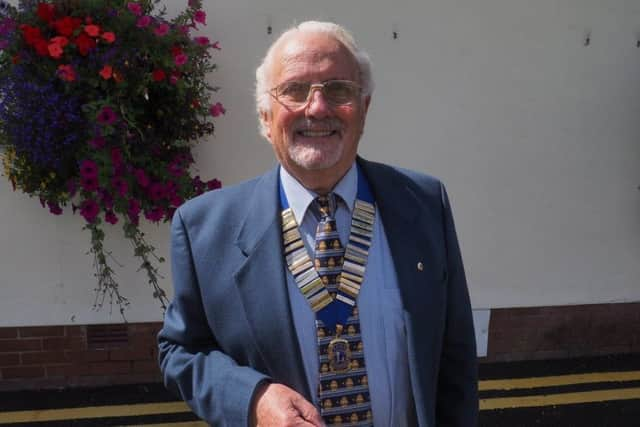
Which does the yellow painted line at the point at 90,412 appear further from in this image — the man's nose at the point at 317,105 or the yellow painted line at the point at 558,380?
the man's nose at the point at 317,105

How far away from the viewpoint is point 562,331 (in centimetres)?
443

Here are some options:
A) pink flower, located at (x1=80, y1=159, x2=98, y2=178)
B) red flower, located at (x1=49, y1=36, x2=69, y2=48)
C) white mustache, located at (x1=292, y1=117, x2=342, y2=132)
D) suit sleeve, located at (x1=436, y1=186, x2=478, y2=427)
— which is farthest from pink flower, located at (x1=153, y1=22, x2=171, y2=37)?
suit sleeve, located at (x1=436, y1=186, x2=478, y2=427)

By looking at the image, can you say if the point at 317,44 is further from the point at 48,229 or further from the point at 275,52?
the point at 48,229

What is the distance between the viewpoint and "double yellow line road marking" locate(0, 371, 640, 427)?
12.1 ft

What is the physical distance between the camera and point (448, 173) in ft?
13.4

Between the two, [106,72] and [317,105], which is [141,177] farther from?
[317,105]

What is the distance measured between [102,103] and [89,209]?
0.64 metres

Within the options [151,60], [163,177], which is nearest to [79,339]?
[163,177]

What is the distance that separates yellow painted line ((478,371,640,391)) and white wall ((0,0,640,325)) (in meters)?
0.56

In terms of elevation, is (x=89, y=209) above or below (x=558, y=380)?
above

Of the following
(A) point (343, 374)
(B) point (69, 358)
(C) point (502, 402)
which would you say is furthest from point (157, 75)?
(C) point (502, 402)

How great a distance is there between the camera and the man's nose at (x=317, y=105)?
5.16 feet

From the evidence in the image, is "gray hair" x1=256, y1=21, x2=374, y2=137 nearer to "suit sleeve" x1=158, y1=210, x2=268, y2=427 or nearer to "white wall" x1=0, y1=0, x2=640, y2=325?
"suit sleeve" x1=158, y1=210, x2=268, y2=427

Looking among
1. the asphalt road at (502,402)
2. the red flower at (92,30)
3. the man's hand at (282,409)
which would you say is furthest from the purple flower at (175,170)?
the man's hand at (282,409)
